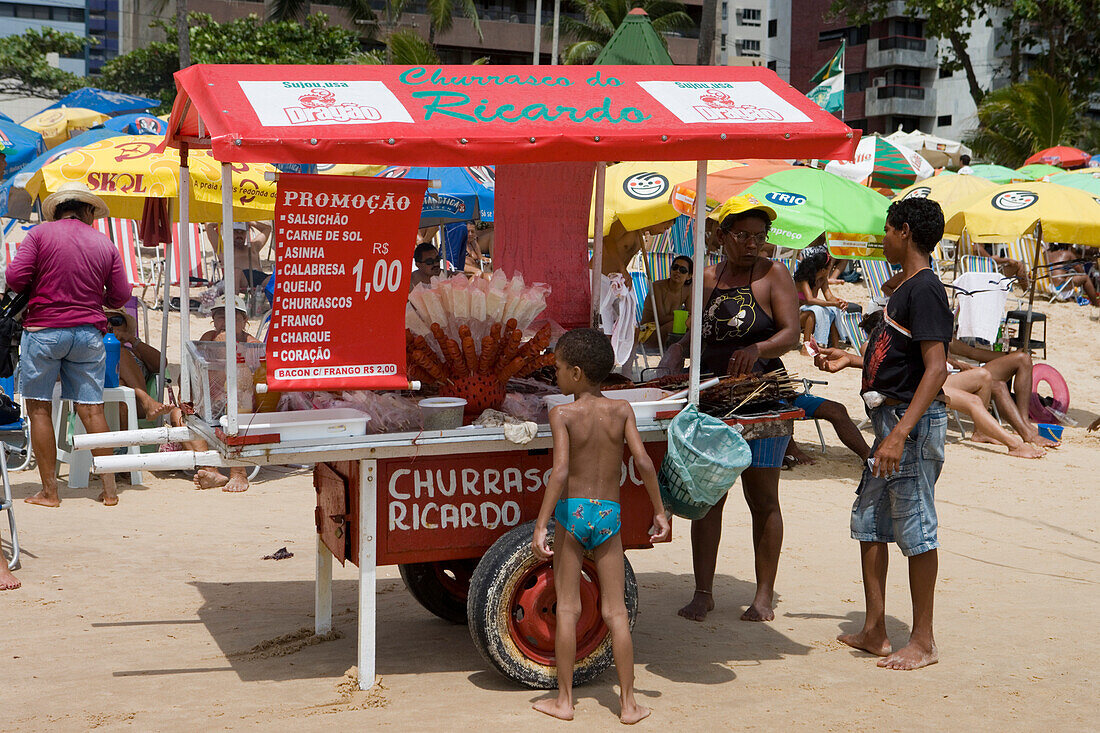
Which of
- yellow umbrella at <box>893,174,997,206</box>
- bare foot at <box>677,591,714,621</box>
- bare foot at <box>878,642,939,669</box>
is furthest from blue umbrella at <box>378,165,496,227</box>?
bare foot at <box>878,642,939,669</box>

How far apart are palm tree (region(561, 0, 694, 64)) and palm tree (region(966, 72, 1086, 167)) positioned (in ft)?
34.1

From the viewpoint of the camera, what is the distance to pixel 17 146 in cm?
1082

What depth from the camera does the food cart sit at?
359 centimetres

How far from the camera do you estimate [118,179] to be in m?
7.46

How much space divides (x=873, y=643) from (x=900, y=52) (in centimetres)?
5011

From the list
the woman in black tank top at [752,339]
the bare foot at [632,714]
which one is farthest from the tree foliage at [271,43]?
the bare foot at [632,714]

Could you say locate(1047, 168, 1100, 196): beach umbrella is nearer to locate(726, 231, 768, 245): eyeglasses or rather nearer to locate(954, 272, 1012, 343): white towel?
locate(954, 272, 1012, 343): white towel

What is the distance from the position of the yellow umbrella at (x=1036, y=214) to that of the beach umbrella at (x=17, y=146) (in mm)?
9377

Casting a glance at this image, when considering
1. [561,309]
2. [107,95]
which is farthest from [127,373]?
[107,95]

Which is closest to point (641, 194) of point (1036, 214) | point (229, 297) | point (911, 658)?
point (1036, 214)

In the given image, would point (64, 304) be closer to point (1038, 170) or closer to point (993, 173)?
point (993, 173)

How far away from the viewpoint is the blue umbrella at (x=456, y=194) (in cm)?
920

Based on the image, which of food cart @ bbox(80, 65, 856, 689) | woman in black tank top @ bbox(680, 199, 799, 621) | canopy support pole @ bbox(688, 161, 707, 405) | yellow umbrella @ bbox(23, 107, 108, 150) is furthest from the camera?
yellow umbrella @ bbox(23, 107, 108, 150)

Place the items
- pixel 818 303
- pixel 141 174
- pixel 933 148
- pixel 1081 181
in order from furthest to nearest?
pixel 933 148 → pixel 1081 181 → pixel 818 303 → pixel 141 174
